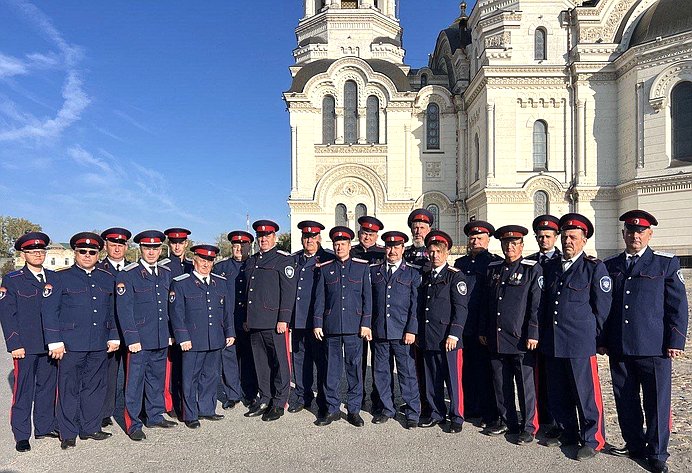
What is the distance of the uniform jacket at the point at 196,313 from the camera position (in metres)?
5.83

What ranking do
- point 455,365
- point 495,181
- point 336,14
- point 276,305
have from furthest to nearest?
point 336,14
point 495,181
point 276,305
point 455,365

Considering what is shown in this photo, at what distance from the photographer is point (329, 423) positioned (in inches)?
227

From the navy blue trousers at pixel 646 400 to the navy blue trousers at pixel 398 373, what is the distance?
6.63 feet

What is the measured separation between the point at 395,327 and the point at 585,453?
7.17 feet

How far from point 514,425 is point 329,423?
196 cm

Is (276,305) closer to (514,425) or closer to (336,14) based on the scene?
(514,425)

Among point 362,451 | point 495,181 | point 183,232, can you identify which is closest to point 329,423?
point 362,451

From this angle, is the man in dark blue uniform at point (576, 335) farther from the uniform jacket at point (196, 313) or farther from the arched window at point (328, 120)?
the arched window at point (328, 120)

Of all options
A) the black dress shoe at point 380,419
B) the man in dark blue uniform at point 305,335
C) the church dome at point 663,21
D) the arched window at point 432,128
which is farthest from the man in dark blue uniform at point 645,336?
the arched window at point 432,128

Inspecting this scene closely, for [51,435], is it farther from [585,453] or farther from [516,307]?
[585,453]

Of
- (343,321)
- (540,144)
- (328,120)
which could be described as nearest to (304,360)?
(343,321)

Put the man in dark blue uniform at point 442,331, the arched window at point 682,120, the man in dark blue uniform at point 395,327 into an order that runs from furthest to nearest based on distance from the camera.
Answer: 1. the arched window at point 682,120
2. the man in dark blue uniform at point 395,327
3. the man in dark blue uniform at point 442,331

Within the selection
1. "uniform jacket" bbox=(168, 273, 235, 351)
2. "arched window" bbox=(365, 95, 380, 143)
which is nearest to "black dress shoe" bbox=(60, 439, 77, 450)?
"uniform jacket" bbox=(168, 273, 235, 351)

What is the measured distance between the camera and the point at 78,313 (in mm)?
5266
